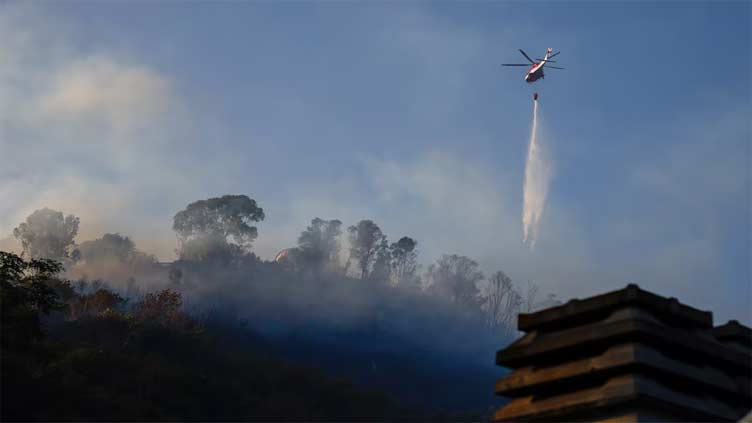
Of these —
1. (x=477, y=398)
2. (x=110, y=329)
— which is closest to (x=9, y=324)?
(x=110, y=329)

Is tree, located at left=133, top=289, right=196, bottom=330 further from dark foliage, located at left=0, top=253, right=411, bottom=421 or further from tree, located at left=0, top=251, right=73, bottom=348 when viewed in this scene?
tree, located at left=0, top=251, right=73, bottom=348

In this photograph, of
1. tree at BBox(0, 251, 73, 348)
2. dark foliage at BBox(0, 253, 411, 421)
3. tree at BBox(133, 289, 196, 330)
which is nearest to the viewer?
tree at BBox(0, 251, 73, 348)

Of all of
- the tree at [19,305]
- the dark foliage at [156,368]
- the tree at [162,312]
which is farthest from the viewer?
the tree at [162,312]

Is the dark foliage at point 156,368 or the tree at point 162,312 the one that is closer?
the dark foliage at point 156,368

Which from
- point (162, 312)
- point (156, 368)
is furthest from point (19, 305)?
point (162, 312)

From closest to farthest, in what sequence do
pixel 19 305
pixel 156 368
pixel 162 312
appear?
pixel 19 305 → pixel 156 368 → pixel 162 312

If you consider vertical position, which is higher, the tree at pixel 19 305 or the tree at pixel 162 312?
the tree at pixel 162 312

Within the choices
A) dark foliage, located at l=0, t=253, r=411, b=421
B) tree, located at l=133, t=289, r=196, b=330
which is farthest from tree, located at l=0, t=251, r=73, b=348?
tree, located at l=133, t=289, r=196, b=330

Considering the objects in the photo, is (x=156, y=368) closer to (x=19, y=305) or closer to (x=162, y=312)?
(x=162, y=312)

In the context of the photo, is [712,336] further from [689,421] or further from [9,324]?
[9,324]

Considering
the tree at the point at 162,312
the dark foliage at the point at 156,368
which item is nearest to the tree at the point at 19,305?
the dark foliage at the point at 156,368

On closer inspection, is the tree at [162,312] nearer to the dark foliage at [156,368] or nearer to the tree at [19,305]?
the dark foliage at [156,368]
